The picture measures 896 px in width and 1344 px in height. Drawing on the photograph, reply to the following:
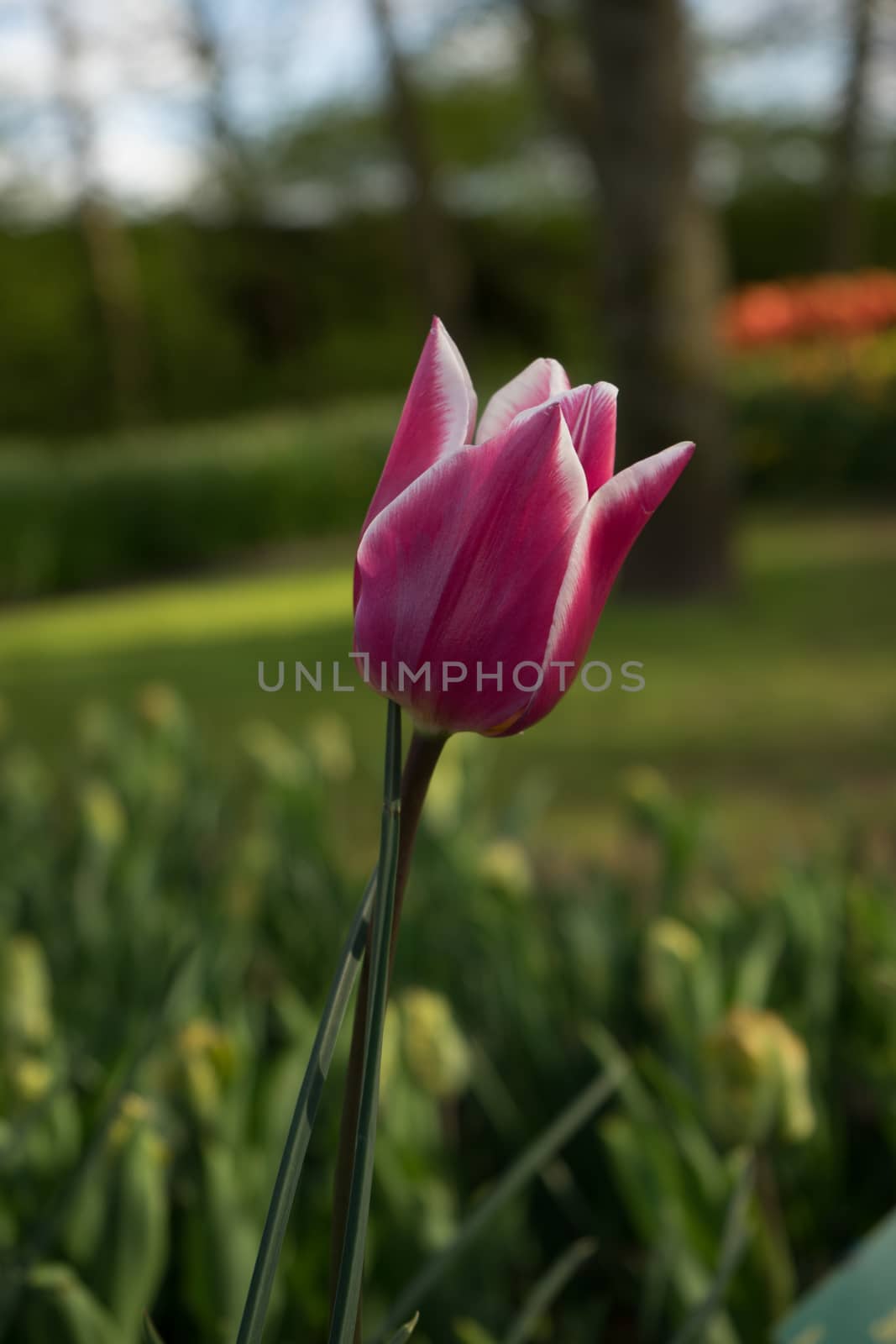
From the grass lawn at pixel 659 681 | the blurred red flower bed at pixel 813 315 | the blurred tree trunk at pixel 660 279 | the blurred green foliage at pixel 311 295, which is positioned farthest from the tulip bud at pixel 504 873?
the blurred green foliage at pixel 311 295

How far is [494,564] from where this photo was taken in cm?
57

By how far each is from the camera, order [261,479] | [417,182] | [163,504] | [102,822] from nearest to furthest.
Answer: [102,822]
[163,504]
[261,479]
[417,182]

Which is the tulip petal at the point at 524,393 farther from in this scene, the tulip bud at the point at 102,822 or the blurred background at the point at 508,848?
the tulip bud at the point at 102,822

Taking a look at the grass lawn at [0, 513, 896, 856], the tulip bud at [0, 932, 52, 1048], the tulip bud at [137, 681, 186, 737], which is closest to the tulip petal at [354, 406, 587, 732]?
the tulip bud at [0, 932, 52, 1048]

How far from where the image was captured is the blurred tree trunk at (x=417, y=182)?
12.5 m

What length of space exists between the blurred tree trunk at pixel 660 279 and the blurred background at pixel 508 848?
18 millimetres

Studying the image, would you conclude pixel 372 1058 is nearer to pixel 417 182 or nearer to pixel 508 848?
pixel 508 848

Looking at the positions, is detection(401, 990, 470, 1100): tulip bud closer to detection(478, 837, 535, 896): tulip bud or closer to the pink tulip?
detection(478, 837, 535, 896): tulip bud

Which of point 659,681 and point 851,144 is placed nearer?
point 659,681

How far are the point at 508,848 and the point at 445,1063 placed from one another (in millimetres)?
502

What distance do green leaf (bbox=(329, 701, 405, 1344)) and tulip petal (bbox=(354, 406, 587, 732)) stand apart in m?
0.03

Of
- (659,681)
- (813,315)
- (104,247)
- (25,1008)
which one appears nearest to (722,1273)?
(25,1008)

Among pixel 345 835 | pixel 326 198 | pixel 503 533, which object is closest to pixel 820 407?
pixel 345 835

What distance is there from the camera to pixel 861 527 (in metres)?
8.05
